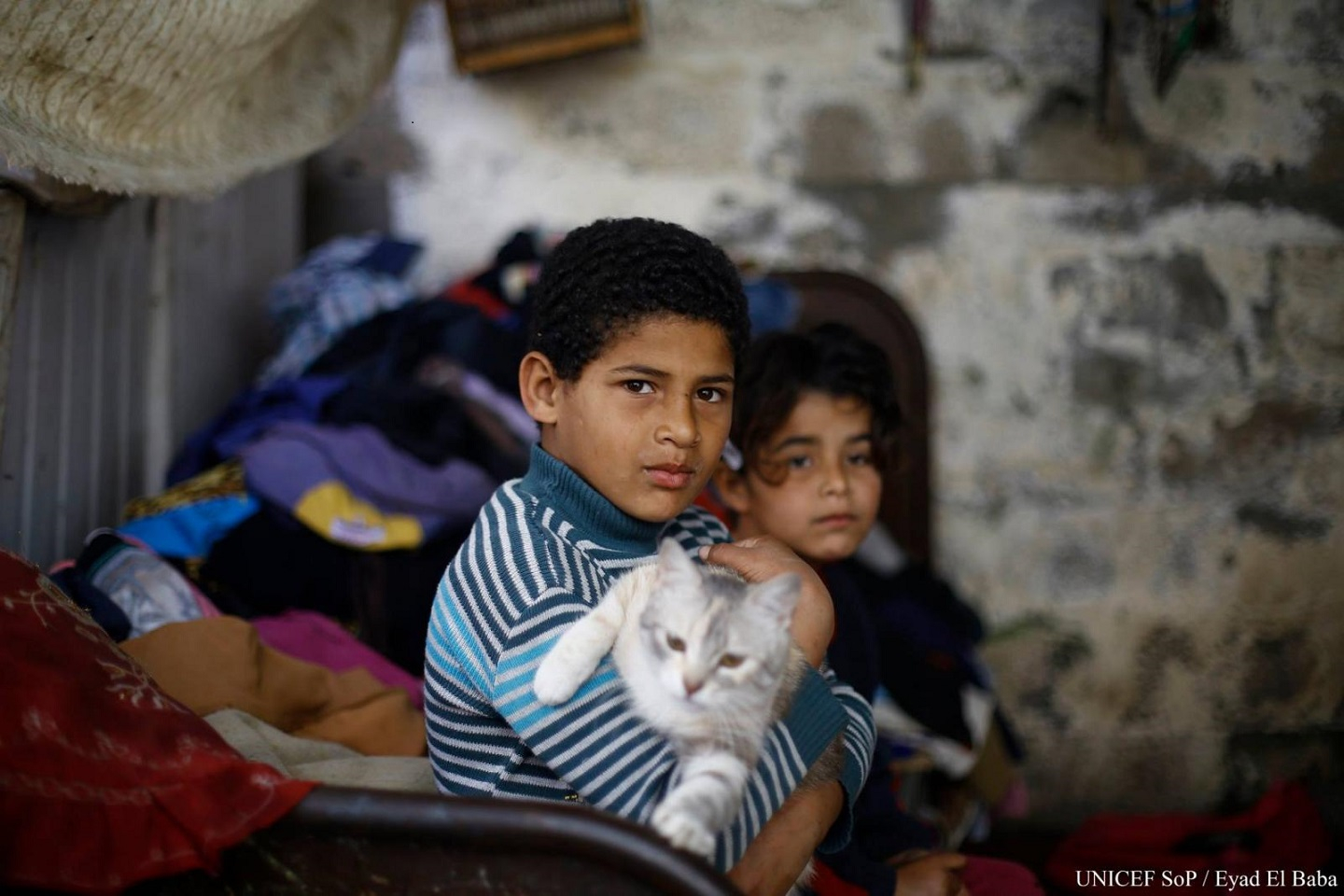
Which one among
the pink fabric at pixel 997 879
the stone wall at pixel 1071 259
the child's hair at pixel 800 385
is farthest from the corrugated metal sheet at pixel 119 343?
the pink fabric at pixel 997 879

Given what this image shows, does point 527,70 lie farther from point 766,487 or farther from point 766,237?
point 766,487

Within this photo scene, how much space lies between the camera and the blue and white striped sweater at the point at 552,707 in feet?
4.27

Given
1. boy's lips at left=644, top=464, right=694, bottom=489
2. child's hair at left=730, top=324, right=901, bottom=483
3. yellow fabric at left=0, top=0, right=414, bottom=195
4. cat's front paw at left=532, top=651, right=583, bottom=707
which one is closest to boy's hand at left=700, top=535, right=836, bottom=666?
boy's lips at left=644, top=464, right=694, bottom=489

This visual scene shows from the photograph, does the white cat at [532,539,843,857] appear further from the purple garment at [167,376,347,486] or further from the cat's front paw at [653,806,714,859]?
the purple garment at [167,376,347,486]

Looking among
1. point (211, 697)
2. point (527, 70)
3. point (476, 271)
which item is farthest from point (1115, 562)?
point (211, 697)

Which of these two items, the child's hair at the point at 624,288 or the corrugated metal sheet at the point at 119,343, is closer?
the child's hair at the point at 624,288

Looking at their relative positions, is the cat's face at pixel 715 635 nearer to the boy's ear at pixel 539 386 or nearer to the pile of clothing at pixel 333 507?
the boy's ear at pixel 539 386

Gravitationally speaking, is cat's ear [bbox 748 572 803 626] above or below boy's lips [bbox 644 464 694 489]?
below

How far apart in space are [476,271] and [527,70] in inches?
25.8

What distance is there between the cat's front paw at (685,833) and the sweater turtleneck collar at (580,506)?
0.49 m

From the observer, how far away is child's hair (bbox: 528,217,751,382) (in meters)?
1.59

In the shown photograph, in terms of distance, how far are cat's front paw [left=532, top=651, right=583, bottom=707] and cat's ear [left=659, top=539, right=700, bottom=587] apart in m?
0.15

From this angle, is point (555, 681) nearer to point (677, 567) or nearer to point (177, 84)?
point (677, 567)

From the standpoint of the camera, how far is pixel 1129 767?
3268 mm
